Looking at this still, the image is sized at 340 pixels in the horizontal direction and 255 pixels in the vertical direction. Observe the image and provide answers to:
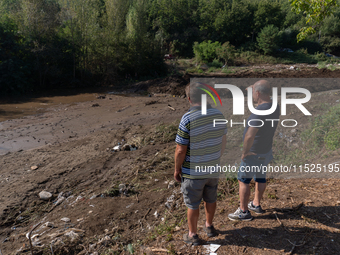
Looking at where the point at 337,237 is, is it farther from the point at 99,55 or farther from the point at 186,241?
the point at 99,55

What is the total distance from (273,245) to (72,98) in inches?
600

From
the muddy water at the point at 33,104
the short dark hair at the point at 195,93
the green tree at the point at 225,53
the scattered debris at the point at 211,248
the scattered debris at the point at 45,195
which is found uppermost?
the green tree at the point at 225,53

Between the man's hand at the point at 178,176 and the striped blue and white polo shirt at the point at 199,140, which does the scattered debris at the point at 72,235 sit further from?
the striped blue and white polo shirt at the point at 199,140

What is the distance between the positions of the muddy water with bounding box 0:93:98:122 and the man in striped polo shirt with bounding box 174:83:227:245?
11.6 meters

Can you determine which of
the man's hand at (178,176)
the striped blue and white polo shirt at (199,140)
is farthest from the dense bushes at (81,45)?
the striped blue and white polo shirt at (199,140)

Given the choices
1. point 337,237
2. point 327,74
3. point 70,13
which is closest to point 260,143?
point 337,237

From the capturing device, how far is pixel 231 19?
3422 centimetres

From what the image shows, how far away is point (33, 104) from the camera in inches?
575

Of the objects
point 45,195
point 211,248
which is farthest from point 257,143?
point 45,195

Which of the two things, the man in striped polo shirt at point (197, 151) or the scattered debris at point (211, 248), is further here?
the scattered debris at point (211, 248)

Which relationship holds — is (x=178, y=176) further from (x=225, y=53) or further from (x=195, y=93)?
(x=225, y=53)

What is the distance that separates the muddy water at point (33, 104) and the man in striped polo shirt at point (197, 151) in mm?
11591

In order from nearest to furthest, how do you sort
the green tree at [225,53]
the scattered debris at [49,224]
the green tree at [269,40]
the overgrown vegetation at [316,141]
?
the scattered debris at [49,224] → the overgrown vegetation at [316,141] → the green tree at [225,53] → the green tree at [269,40]

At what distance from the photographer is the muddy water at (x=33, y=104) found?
12.9m
